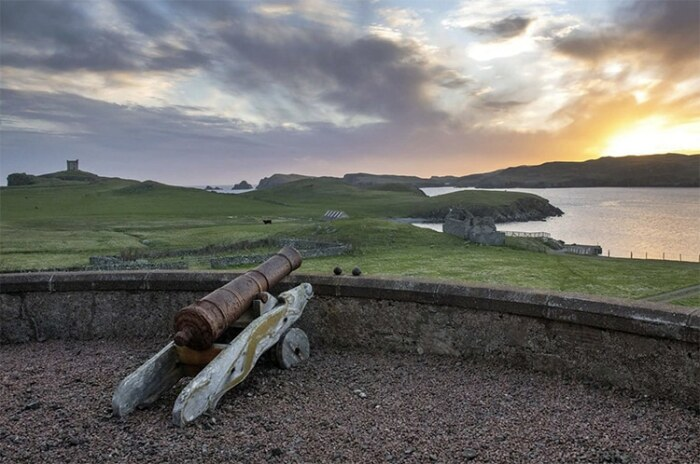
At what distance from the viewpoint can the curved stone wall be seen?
4.55 metres

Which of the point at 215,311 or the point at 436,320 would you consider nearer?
the point at 215,311

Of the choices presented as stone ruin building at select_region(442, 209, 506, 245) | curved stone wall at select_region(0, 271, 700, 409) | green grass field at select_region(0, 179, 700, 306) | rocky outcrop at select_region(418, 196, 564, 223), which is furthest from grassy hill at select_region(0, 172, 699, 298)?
rocky outcrop at select_region(418, 196, 564, 223)

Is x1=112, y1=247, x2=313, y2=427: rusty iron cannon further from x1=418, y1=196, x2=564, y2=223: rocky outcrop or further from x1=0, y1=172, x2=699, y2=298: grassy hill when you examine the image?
x1=418, y1=196, x2=564, y2=223: rocky outcrop

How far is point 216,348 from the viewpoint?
4836mm

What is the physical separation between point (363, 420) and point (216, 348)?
1.49 m

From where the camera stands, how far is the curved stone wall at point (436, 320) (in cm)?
455

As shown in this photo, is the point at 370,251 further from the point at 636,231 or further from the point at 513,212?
the point at 513,212

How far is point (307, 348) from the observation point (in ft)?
19.2

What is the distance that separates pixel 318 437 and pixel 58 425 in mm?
2208

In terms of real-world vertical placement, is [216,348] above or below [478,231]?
above

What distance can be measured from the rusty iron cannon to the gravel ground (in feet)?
0.53

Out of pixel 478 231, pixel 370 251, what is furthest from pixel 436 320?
pixel 478 231

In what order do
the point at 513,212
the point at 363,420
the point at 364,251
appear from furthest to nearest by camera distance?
1. the point at 513,212
2. the point at 364,251
3. the point at 363,420

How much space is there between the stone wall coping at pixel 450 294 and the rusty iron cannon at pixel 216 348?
3.02ft
